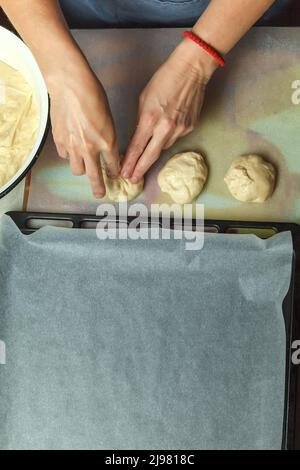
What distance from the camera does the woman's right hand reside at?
2.89ft

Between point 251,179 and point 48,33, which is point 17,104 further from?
point 251,179

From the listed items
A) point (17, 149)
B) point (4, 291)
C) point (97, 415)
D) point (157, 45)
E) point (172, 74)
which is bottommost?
point (97, 415)

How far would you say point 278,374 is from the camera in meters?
0.97

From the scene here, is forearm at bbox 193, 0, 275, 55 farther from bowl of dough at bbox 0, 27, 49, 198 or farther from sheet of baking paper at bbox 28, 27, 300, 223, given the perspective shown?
bowl of dough at bbox 0, 27, 49, 198

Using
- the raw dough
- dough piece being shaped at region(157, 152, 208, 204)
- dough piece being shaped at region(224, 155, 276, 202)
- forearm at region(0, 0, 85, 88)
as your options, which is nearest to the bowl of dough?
the raw dough

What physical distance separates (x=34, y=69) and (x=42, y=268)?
396 millimetres

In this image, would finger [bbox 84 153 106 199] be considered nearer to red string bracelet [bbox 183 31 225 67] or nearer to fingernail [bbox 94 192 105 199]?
fingernail [bbox 94 192 105 199]

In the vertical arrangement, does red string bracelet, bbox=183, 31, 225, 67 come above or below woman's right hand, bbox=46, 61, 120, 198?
above

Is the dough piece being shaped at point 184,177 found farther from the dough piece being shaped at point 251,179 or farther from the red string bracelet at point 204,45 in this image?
the red string bracelet at point 204,45

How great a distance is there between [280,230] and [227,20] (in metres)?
0.40

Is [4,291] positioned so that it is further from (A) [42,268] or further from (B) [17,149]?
(B) [17,149]

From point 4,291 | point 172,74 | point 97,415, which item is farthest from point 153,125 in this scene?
point 97,415

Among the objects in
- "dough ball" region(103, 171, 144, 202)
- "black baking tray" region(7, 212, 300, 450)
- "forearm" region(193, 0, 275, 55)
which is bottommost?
"black baking tray" region(7, 212, 300, 450)

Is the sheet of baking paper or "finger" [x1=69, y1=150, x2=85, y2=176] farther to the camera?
the sheet of baking paper
